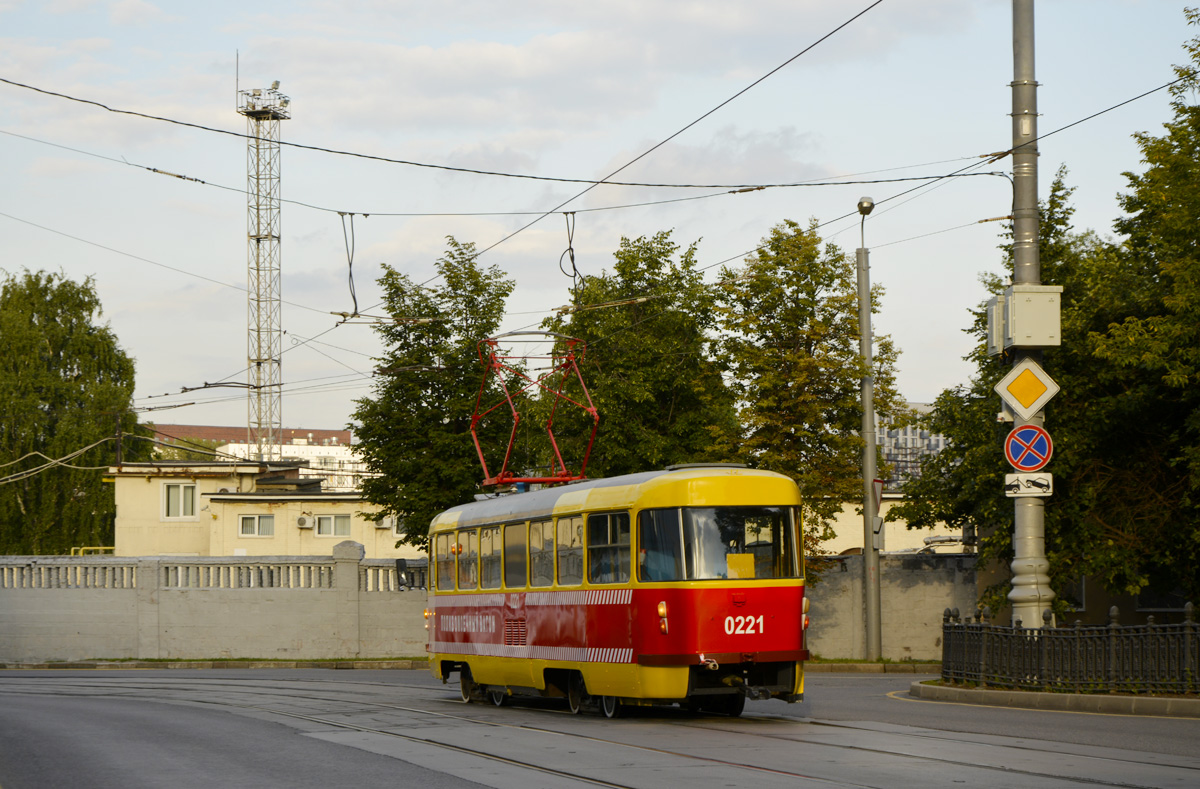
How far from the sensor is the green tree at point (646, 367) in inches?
1496

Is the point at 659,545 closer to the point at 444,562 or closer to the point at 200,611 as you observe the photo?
the point at 444,562

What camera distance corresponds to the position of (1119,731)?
13109 millimetres

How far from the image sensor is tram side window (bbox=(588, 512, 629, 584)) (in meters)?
15.9

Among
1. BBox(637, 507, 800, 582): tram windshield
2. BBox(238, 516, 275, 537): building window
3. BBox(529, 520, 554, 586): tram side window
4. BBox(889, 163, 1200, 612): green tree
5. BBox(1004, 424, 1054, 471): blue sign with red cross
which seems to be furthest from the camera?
BBox(238, 516, 275, 537): building window

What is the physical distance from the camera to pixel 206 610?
3634 centimetres

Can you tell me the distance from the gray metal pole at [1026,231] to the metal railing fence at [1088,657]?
0.46 m

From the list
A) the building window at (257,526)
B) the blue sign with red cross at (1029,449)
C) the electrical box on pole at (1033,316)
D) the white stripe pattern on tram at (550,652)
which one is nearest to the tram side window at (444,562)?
the white stripe pattern on tram at (550,652)

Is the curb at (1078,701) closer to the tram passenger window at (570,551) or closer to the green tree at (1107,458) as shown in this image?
the tram passenger window at (570,551)

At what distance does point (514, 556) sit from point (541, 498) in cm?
114

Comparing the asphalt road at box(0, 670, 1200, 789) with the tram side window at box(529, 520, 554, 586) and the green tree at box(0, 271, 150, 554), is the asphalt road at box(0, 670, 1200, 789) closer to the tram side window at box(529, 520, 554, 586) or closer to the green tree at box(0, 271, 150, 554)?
the tram side window at box(529, 520, 554, 586)

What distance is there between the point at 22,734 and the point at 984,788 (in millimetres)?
10280

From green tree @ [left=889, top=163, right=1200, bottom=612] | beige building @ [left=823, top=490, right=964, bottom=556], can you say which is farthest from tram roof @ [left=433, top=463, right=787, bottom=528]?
beige building @ [left=823, top=490, right=964, bottom=556]

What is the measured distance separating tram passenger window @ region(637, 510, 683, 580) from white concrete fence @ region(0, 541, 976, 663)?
21.7 m

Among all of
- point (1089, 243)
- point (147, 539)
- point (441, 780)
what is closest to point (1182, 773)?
point (441, 780)
